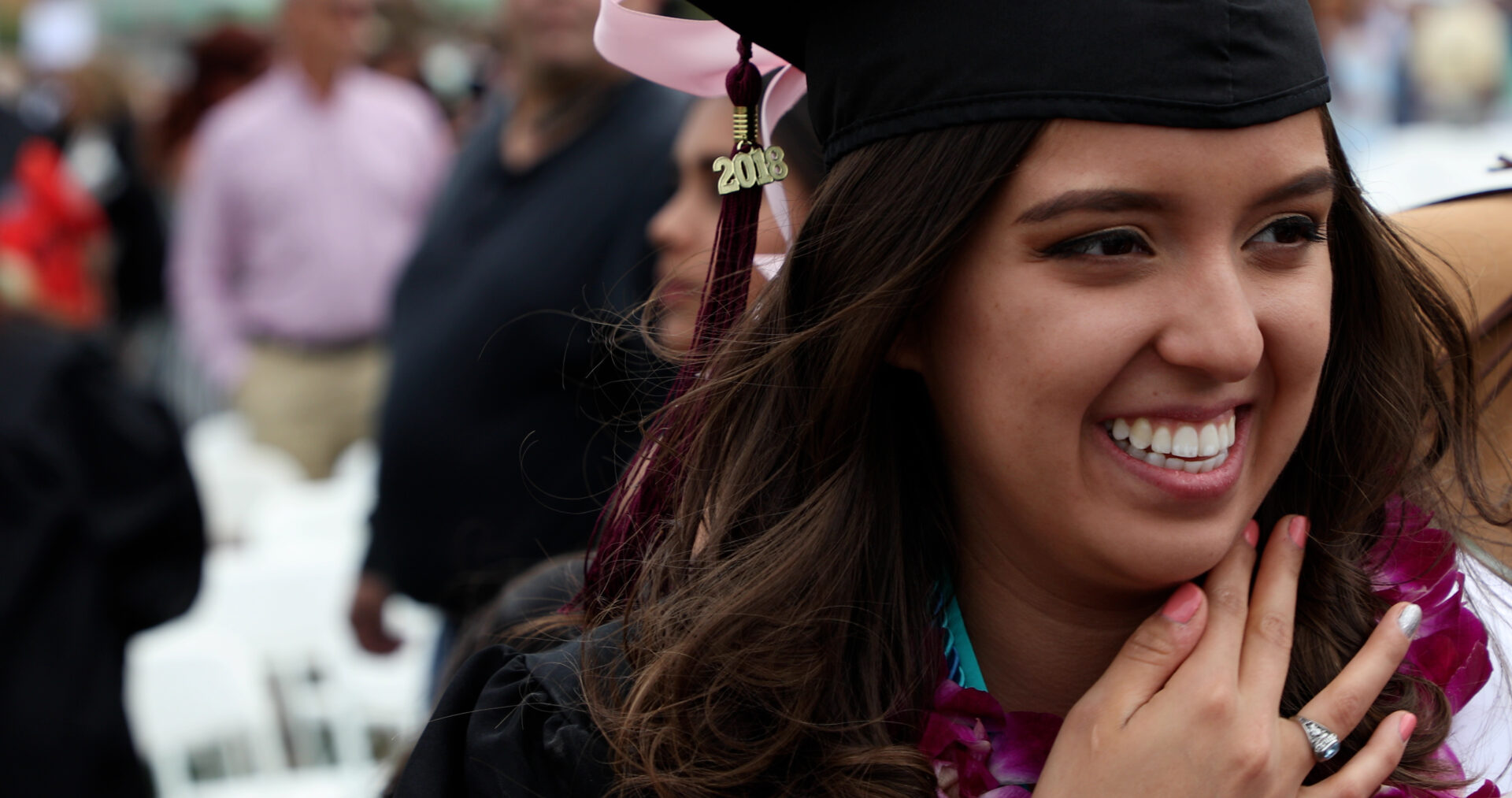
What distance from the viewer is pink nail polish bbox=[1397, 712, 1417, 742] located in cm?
142

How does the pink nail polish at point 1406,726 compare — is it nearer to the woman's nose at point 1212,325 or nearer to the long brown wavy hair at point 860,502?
the long brown wavy hair at point 860,502

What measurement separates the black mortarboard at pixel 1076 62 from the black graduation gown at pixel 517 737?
629 mm

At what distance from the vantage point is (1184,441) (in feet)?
4.43

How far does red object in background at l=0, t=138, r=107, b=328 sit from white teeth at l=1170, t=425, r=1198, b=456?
13.6 ft

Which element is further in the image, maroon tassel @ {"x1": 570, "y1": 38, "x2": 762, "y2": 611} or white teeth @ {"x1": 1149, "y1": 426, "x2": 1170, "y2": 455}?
maroon tassel @ {"x1": 570, "y1": 38, "x2": 762, "y2": 611}

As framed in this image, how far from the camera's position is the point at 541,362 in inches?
116

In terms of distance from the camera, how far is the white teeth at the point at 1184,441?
135cm

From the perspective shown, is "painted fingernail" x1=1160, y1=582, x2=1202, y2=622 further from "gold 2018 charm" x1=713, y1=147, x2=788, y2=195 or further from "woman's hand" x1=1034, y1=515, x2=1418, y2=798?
"gold 2018 charm" x1=713, y1=147, x2=788, y2=195

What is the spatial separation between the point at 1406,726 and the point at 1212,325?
0.46 metres

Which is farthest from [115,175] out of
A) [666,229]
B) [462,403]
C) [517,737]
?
[517,737]

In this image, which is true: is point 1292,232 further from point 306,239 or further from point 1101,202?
point 306,239

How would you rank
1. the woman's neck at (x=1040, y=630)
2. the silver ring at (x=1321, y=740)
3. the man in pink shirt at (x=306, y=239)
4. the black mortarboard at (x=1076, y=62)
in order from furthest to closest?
the man in pink shirt at (x=306, y=239), the woman's neck at (x=1040, y=630), the silver ring at (x=1321, y=740), the black mortarboard at (x=1076, y=62)

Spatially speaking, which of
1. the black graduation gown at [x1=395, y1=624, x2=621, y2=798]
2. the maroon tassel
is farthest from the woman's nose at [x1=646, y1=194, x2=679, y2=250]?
the black graduation gown at [x1=395, y1=624, x2=621, y2=798]

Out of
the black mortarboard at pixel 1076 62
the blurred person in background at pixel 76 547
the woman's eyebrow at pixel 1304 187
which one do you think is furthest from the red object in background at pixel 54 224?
the woman's eyebrow at pixel 1304 187
